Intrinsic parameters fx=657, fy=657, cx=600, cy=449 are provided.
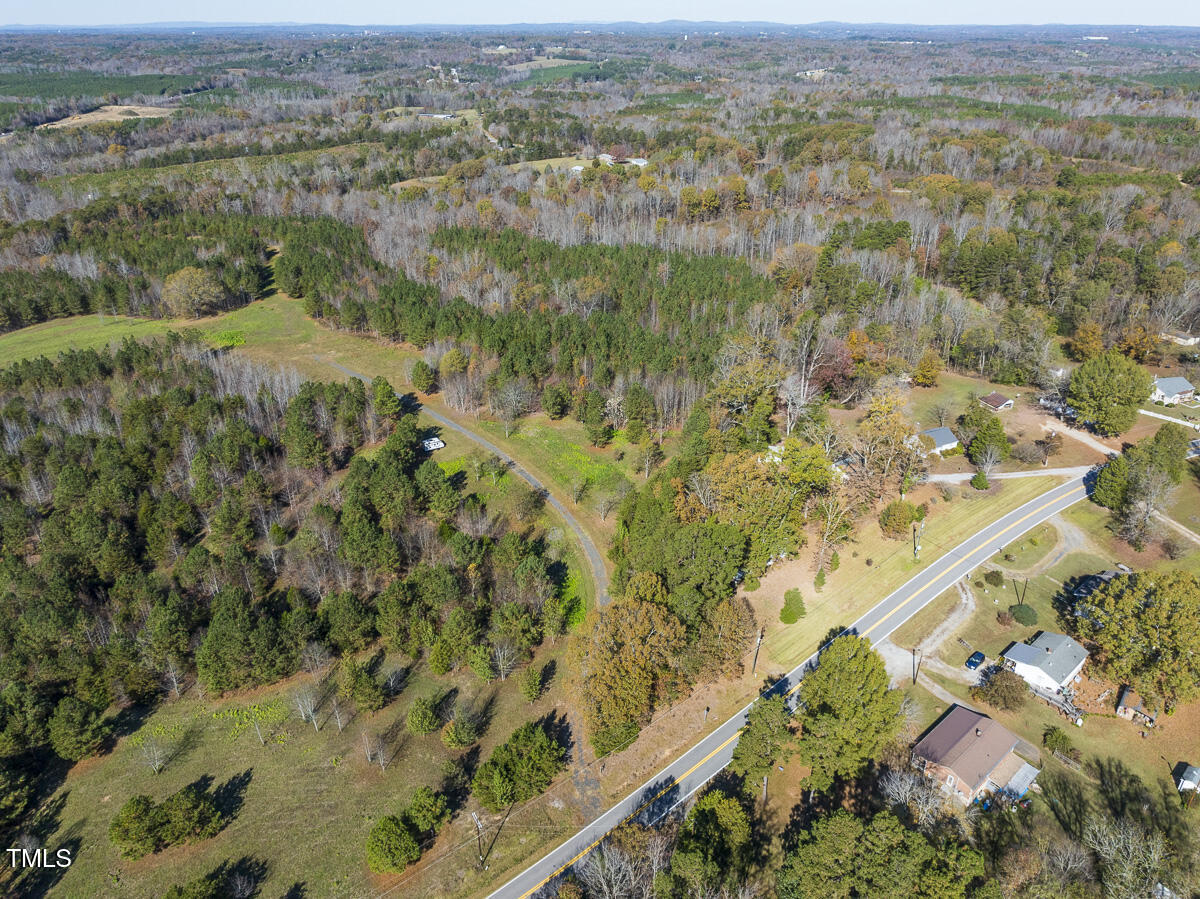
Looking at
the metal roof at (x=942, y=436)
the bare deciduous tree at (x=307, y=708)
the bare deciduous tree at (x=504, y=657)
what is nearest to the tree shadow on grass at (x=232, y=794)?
the bare deciduous tree at (x=307, y=708)

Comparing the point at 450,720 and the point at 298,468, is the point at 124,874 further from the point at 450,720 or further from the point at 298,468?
the point at 298,468

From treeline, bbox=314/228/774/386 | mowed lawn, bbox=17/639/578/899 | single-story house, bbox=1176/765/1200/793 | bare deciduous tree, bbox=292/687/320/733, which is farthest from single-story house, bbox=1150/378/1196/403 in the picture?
bare deciduous tree, bbox=292/687/320/733

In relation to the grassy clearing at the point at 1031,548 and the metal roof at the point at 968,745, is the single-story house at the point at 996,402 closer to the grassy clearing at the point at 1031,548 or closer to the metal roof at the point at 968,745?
the grassy clearing at the point at 1031,548

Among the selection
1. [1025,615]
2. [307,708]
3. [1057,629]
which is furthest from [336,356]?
[1057,629]

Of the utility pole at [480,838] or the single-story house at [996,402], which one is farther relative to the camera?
the single-story house at [996,402]

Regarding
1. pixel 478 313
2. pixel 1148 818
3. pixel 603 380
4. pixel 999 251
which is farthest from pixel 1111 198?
pixel 1148 818

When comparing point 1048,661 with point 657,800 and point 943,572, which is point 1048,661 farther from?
point 657,800
